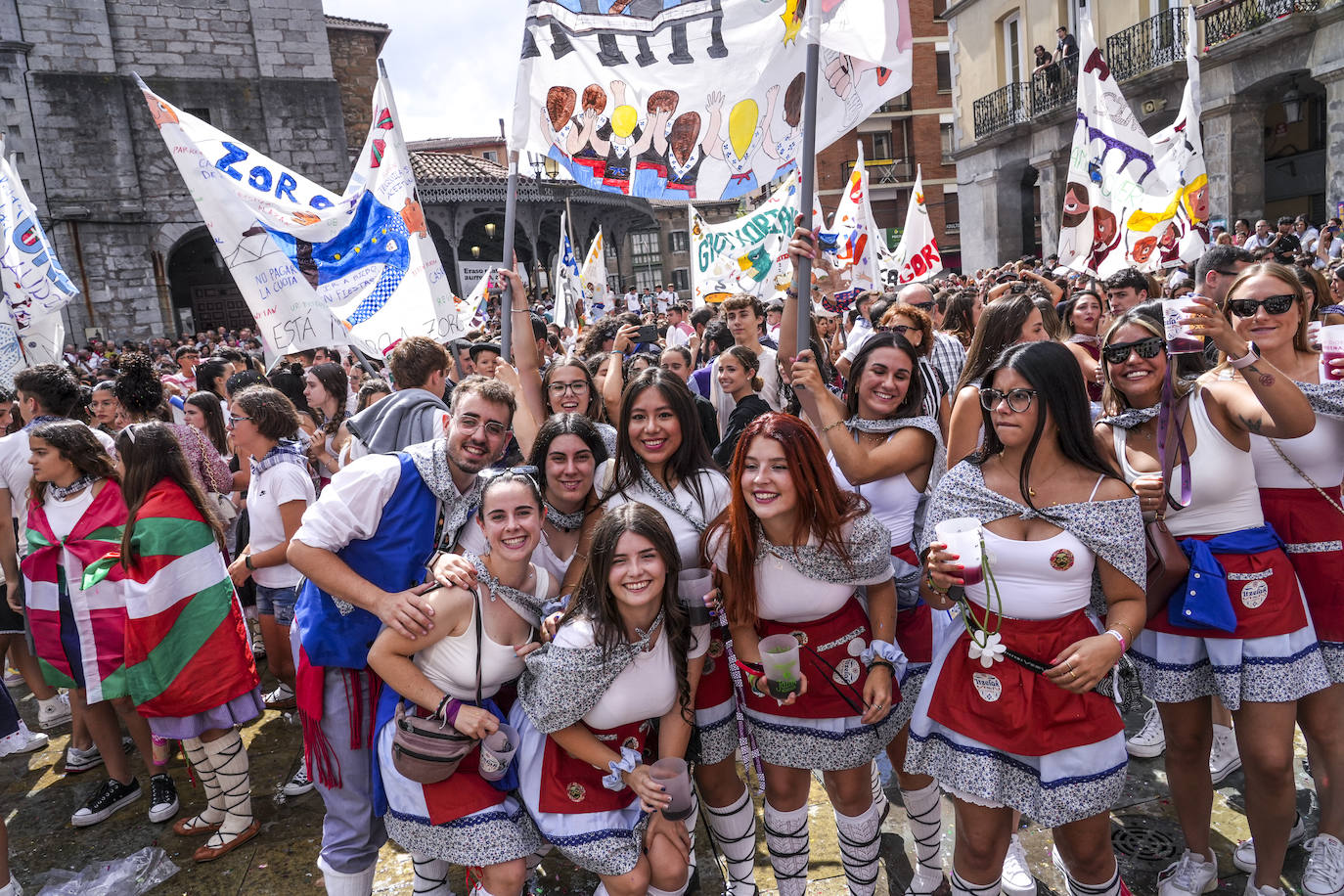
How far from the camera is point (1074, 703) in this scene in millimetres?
2211

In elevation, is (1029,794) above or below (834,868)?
above

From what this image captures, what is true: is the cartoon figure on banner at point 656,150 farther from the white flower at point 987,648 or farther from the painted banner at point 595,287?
the painted banner at point 595,287

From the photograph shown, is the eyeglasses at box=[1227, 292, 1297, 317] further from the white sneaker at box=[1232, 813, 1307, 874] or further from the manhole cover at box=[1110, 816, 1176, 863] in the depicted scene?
the manhole cover at box=[1110, 816, 1176, 863]

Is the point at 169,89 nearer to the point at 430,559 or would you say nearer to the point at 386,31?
the point at 386,31

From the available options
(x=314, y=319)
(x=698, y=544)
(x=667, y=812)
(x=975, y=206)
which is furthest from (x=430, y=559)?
(x=975, y=206)

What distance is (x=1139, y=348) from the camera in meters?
2.67

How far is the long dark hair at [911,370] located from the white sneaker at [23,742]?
473cm

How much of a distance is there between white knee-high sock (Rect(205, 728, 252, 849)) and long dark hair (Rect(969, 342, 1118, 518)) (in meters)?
3.45

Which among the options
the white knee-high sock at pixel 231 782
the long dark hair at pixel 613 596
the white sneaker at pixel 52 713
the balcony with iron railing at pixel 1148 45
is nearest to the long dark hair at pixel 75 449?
the white knee-high sock at pixel 231 782

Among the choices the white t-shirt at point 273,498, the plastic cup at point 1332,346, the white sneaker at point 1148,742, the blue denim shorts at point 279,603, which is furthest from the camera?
the blue denim shorts at point 279,603

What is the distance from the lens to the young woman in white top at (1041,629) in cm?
221

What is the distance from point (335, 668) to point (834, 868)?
2028mm

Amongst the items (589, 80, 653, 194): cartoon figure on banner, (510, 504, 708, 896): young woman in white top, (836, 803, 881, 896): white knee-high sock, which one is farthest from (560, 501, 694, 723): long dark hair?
(589, 80, 653, 194): cartoon figure on banner

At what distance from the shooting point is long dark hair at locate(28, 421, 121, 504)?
12.3 ft
